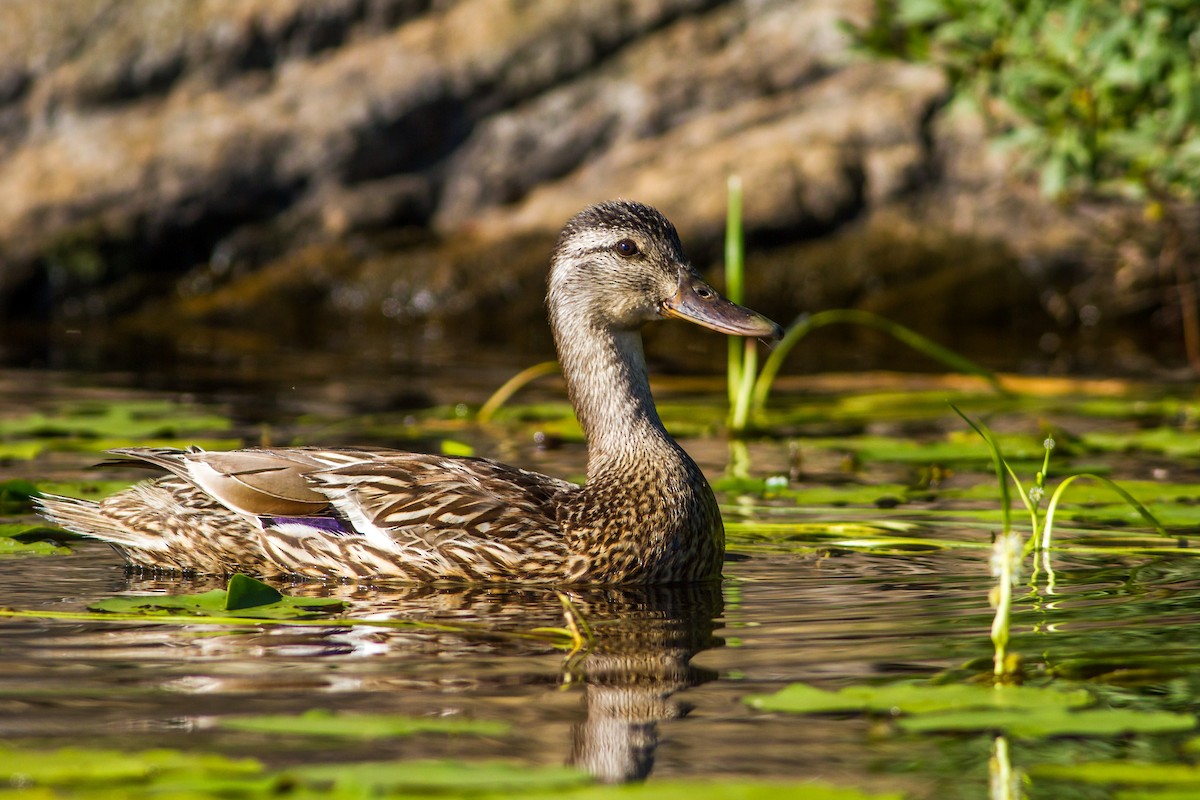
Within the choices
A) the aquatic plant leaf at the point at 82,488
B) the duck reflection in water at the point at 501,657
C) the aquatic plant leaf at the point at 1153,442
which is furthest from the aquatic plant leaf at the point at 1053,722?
the aquatic plant leaf at the point at 1153,442

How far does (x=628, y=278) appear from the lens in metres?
6.21

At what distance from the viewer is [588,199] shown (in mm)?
14391

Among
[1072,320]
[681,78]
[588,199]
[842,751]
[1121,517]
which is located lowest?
[842,751]

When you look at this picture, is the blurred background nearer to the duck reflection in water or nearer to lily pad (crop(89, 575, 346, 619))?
the duck reflection in water

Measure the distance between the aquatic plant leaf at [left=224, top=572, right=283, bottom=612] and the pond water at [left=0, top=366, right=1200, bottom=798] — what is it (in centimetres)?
15

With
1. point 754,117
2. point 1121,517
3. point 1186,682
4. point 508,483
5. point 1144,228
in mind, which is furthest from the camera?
point 754,117

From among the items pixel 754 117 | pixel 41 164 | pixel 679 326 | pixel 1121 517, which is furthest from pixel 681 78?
pixel 1121 517

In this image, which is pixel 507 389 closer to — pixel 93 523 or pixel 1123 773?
pixel 93 523

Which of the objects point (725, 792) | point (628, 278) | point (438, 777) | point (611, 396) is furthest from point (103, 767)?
point (628, 278)

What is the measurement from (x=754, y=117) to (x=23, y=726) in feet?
38.2

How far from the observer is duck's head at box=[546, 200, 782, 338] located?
6207mm

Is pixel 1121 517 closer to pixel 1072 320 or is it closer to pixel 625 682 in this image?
pixel 625 682

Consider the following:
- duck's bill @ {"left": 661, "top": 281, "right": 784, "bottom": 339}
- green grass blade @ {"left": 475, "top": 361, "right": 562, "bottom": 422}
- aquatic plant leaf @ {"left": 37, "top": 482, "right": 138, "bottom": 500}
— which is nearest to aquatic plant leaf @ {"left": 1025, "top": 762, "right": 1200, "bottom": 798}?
duck's bill @ {"left": 661, "top": 281, "right": 784, "bottom": 339}

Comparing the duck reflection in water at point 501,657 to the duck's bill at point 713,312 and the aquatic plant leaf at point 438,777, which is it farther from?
the duck's bill at point 713,312
